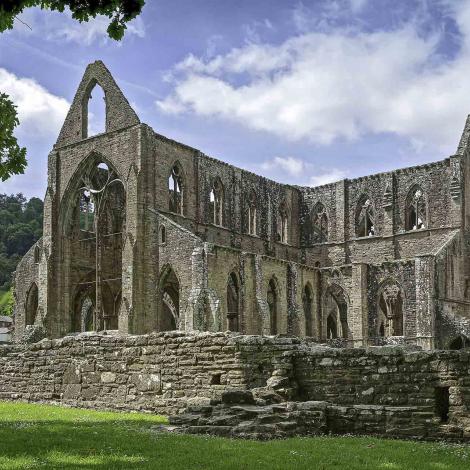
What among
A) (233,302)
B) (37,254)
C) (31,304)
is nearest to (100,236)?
(37,254)

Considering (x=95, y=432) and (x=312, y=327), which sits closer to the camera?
(x=95, y=432)

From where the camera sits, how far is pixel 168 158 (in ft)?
125

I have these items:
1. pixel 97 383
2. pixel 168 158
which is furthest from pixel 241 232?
pixel 97 383

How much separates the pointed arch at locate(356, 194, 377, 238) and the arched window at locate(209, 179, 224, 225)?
10.2m

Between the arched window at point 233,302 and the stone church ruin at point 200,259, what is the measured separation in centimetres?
12

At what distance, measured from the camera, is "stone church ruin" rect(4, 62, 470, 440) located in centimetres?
2159

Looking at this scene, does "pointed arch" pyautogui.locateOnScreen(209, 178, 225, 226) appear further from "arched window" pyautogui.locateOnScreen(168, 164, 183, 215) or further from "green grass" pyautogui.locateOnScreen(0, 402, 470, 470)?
"green grass" pyautogui.locateOnScreen(0, 402, 470, 470)

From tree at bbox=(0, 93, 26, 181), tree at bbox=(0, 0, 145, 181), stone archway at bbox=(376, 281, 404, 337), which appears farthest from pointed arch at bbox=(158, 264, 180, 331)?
tree at bbox=(0, 0, 145, 181)

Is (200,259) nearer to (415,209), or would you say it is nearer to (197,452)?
(415,209)

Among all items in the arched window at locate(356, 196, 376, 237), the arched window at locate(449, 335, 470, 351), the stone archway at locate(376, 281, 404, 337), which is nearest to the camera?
the arched window at locate(449, 335, 470, 351)

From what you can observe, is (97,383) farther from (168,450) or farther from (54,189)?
(54,189)

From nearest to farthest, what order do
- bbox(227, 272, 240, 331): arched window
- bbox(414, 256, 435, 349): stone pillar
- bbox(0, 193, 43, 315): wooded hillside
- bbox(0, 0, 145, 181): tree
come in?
1. bbox(0, 0, 145, 181): tree
2. bbox(227, 272, 240, 331): arched window
3. bbox(414, 256, 435, 349): stone pillar
4. bbox(0, 193, 43, 315): wooded hillside

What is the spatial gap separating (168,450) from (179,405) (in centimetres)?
608

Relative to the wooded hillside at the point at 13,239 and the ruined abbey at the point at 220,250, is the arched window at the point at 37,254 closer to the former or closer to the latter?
the ruined abbey at the point at 220,250
